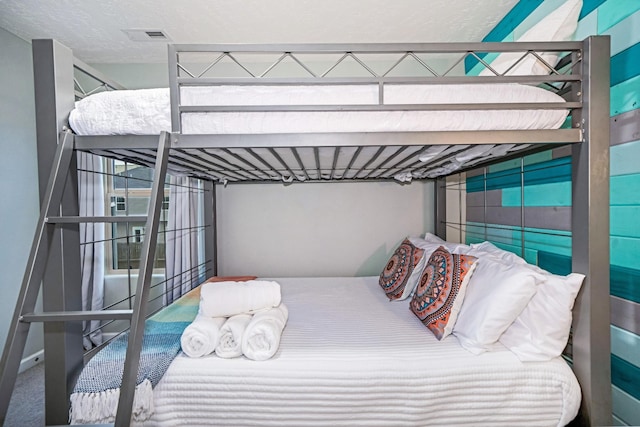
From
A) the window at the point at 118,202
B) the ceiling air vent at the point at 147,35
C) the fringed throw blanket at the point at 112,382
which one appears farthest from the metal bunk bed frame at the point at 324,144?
the window at the point at 118,202

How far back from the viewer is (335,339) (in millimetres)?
1583

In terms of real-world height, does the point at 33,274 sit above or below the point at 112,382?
above

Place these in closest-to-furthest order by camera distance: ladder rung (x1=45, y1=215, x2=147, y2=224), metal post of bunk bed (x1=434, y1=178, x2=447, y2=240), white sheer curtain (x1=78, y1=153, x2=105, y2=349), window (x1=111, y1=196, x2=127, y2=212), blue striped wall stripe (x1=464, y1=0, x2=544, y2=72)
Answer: ladder rung (x1=45, y1=215, x2=147, y2=224) → blue striped wall stripe (x1=464, y1=0, x2=544, y2=72) → white sheer curtain (x1=78, y1=153, x2=105, y2=349) → metal post of bunk bed (x1=434, y1=178, x2=447, y2=240) → window (x1=111, y1=196, x2=127, y2=212)

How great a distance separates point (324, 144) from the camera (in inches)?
52.5

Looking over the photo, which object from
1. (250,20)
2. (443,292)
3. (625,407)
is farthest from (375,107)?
(625,407)

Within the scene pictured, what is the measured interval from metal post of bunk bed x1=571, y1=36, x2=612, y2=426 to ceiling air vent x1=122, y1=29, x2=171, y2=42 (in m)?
2.72

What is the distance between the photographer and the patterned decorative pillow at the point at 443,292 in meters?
1.56

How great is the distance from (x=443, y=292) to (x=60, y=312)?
69.1 inches

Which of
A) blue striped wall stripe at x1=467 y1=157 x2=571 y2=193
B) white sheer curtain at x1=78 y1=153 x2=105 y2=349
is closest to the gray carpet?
white sheer curtain at x1=78 y1=153 x2=105 y2=349

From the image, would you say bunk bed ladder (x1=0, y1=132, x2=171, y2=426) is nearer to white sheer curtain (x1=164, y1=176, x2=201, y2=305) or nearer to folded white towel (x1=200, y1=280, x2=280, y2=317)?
folded white towel (x1=200, y1=280, x2=280, y2=317)

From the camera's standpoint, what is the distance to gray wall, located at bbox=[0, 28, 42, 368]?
2281 mm

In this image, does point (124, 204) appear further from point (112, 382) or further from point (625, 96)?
point (625, 96)

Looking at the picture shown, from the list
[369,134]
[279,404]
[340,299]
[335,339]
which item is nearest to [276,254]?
[340,299]

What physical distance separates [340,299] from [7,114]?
2.94 m
